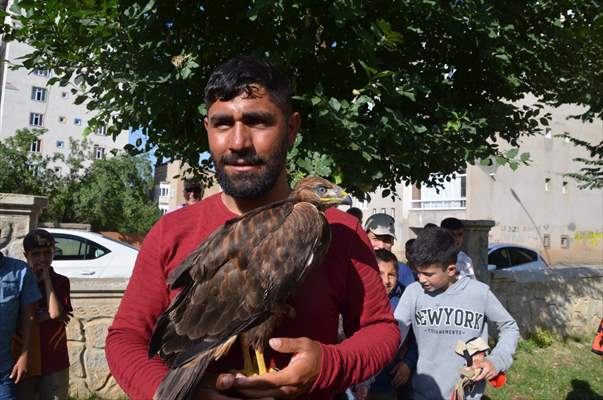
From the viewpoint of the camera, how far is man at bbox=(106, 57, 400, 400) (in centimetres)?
161

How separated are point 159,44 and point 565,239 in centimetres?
3391

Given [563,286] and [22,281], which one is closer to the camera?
[22,281]

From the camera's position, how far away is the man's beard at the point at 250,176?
1.77 meters

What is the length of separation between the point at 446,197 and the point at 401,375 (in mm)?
25453

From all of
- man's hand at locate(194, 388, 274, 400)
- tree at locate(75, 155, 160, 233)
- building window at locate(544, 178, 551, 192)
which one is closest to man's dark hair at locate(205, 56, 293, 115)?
man's hand at locate(194, 388, 274, 400)

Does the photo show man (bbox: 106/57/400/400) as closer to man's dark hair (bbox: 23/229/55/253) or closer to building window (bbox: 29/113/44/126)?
man's dark hair (bbox: 23/229/55/253)

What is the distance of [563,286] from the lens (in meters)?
9.91

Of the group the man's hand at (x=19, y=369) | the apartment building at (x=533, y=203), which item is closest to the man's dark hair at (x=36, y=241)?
the man's hand at (x=19, y=369)

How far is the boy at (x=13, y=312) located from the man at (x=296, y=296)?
287cm

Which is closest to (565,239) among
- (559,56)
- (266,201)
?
(559,56)

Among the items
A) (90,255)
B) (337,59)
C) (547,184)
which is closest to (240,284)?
(337,59)

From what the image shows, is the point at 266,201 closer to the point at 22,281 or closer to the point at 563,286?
the point at 22,281

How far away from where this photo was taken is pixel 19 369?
3.96 meters

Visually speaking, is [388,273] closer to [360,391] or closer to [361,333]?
[360,391]
